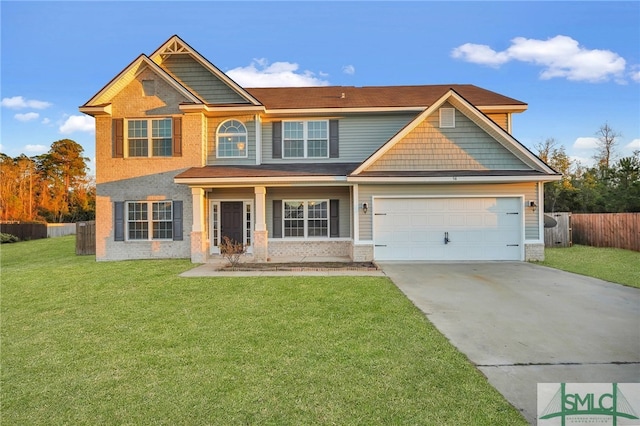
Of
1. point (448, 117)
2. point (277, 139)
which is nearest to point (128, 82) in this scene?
point (277, 139)

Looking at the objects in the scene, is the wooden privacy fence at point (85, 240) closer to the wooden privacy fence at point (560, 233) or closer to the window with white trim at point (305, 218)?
the window with white trim at point (305, 218)

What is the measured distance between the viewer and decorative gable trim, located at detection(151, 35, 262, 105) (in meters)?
13.0

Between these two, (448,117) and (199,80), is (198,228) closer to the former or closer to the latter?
(199,80)

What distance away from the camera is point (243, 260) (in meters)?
12.1

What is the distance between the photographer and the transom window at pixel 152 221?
12.7 metres

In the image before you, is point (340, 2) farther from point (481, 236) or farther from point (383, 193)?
point (481, 236)

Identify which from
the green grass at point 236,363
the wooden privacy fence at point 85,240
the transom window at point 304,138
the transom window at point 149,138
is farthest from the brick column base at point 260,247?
the wooden privacy fence at point 85,240

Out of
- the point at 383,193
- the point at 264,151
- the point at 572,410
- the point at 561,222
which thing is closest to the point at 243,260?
the point at 264,151

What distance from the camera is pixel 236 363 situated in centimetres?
382

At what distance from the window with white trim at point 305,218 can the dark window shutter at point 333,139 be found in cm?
209

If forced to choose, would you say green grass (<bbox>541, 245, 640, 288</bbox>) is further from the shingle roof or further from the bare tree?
the bare tree

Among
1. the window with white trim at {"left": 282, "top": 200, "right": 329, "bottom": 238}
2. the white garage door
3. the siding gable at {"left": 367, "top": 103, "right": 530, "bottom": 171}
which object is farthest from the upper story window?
the white garage door

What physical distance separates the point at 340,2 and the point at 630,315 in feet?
36.1

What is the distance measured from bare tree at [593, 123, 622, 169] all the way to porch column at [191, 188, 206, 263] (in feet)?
115
